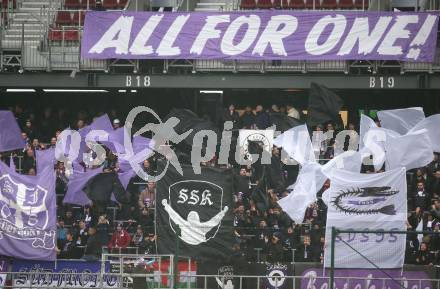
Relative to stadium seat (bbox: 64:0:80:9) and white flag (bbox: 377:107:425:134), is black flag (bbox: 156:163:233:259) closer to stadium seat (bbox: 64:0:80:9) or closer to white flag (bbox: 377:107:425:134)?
white flag (bbox: 377:107:425:134)

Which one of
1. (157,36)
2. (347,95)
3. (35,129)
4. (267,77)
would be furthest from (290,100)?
(35,129)

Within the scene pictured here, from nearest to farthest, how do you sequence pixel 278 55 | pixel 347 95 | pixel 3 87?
pixel 278 55 → pixel 3 87 → pixel 347 95

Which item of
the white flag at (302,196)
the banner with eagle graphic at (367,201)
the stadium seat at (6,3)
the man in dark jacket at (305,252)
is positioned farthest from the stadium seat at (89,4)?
the man in dark jacket at (305,252)

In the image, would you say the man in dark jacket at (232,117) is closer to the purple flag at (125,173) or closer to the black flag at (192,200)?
the purple flag at (125,173)

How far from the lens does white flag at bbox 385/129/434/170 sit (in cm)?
A: 2662

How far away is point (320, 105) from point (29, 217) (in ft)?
27.1

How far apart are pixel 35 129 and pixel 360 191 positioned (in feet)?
37.9

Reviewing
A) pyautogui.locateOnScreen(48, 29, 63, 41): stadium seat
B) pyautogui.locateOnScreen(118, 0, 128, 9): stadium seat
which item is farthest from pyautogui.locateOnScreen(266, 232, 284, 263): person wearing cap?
pyautogui.locateOnScreen(118, 0, 128, 9): stadium seat

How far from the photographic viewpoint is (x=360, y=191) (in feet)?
84.2

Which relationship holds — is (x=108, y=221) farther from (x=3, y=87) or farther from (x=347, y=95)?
(x=347, y=95)

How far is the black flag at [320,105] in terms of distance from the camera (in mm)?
27859

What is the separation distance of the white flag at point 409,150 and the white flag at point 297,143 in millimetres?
1999

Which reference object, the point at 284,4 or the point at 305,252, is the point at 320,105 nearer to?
the point at 305,252

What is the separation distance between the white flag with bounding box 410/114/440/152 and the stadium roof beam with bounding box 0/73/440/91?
3588mm
